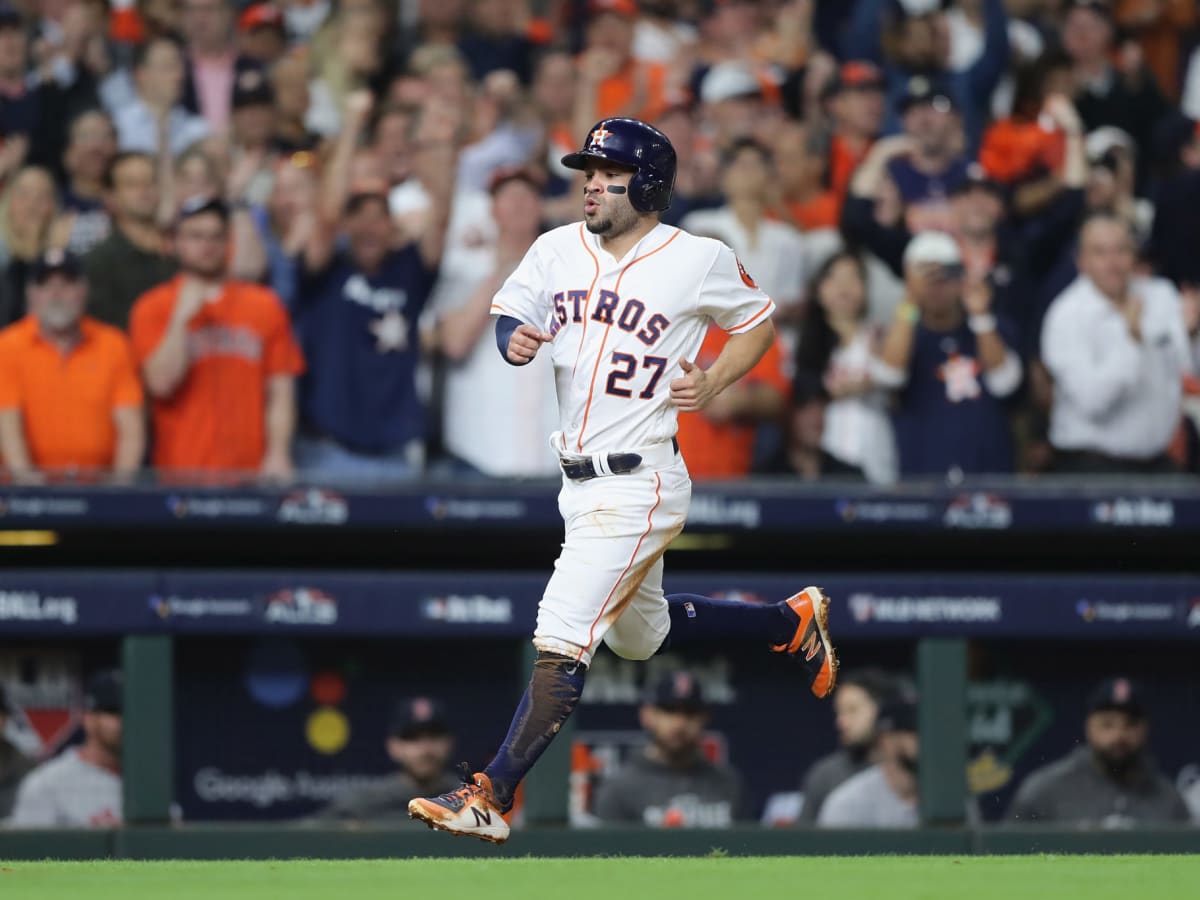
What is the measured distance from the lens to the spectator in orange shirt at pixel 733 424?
7910mm

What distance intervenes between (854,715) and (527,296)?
284 cm

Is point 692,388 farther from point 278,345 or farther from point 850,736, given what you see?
point 278,345

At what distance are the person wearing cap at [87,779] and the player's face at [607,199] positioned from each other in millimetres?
3055

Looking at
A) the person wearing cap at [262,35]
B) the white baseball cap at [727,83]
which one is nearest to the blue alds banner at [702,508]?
the white baseball cap at [727,83]

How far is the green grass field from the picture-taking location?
452cm

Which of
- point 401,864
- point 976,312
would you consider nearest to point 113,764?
point 401,864

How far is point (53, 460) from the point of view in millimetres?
7582

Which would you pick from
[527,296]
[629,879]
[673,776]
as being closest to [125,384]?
[673,776]

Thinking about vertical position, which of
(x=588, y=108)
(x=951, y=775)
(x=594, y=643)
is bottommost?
(x=951, y=775)

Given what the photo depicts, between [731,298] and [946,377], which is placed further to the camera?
[946,377]

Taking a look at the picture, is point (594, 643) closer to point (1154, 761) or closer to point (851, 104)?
point (1154, 761)

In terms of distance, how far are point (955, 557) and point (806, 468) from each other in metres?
0.77

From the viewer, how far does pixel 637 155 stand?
5020 millimetres

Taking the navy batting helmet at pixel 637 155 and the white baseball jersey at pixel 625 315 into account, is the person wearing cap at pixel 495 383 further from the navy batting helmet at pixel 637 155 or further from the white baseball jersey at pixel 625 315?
the navy batting helmet at pixel 637 155
